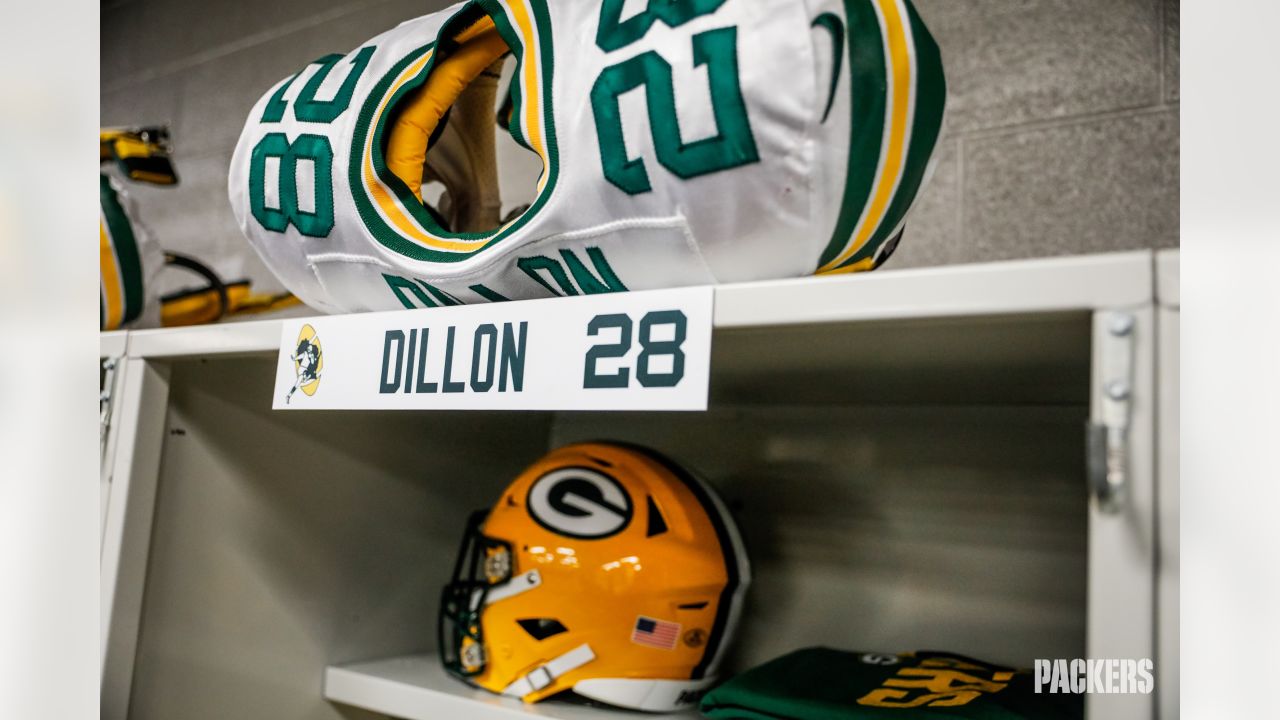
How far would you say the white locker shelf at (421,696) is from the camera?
760 mm

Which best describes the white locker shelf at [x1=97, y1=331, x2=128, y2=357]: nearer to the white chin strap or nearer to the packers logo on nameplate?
the packers logo on nameplate

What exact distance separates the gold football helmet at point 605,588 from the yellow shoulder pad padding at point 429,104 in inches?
12.1

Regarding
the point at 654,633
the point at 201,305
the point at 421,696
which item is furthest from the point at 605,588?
the point at 201,305

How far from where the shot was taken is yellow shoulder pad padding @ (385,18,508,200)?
67 cm

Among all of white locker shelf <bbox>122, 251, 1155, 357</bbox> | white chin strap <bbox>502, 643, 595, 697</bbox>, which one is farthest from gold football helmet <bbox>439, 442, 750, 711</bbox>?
white locker shelf <bbox>122, 251, 1155, 357</bbox>

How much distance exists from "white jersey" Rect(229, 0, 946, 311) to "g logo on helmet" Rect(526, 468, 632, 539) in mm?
245

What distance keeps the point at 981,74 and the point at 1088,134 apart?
0.42 ft

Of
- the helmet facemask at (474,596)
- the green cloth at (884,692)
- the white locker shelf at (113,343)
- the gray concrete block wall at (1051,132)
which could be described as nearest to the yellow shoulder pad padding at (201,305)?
the gray concrete block wall at (1051,132)

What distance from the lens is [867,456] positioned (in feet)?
3.03

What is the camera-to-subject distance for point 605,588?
2.57ft

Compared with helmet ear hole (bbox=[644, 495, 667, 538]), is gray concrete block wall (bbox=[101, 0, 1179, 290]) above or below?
above

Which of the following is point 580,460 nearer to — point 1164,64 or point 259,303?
point 259,303
